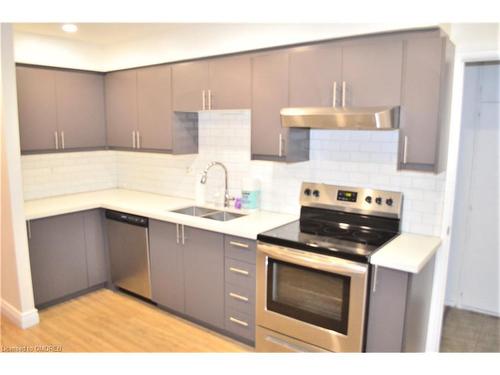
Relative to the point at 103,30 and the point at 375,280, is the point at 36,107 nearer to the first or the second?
the point at 103,30

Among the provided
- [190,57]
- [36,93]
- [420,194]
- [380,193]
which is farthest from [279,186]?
[36,93]

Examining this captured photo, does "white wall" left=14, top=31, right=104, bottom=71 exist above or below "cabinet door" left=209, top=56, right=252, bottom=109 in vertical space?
above

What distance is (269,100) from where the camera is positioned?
2781 millimetres

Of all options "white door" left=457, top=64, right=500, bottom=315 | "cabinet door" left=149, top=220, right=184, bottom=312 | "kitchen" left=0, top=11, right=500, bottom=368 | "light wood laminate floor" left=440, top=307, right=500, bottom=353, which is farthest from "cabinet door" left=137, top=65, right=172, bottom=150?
"light wood laminate floor" left=440, top=307, right=500, bottom=353

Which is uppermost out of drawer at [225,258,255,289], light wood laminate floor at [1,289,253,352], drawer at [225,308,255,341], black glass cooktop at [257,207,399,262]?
black glass cooktop at [257,207,399,262]

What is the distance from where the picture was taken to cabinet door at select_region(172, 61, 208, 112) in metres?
3.12

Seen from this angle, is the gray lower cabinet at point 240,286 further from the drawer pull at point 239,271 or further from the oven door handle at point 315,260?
the oven door handle at point 315,260

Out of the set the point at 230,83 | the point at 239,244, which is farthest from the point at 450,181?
the point at 230,83

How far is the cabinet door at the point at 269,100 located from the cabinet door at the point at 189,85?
1.67 ft

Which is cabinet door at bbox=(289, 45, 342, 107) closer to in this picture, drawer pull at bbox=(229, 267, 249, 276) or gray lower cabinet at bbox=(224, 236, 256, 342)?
gray lower cabinet at bbox=(224, 236, 256, 342)

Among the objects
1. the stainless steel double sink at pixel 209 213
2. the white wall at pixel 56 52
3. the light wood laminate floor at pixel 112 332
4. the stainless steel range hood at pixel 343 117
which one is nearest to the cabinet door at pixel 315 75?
the stainless steel range hood at pixel 343 117

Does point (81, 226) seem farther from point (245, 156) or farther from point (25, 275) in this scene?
point (245, 156)

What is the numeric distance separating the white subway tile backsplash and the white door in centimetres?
127

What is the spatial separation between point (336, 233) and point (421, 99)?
1.00 meters
